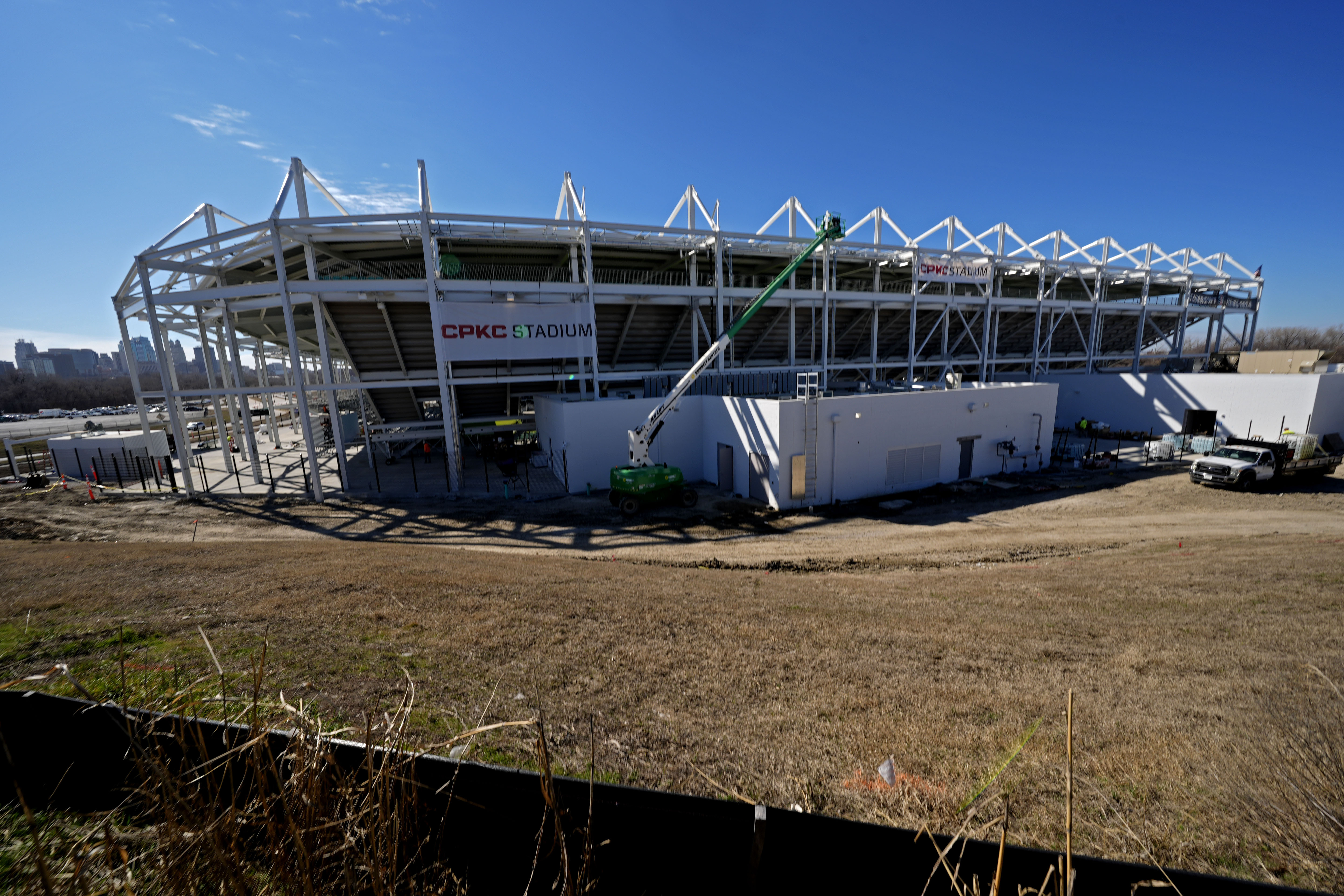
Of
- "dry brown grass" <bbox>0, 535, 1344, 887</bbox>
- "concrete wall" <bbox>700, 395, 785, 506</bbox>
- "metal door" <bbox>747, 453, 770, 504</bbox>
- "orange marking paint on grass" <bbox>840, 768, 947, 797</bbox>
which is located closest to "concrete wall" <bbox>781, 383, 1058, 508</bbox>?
"concrete wall" <bbox>700, 395, 785, 506</bbox>

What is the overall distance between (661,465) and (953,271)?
2253 cm

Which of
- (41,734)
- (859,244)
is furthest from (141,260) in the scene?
(859,244)

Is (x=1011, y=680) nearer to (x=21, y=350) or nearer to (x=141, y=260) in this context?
(x=141, y=260)

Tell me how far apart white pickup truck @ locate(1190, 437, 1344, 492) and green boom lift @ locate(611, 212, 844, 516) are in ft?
54.6

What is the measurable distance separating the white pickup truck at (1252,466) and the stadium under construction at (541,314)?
8.51 meters

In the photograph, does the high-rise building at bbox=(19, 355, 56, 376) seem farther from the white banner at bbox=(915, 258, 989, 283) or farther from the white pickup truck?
the white pickup truck

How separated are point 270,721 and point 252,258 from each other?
2589cm

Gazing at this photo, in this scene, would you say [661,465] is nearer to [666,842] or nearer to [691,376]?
[691,376]

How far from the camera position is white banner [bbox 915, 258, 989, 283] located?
92.1 ft

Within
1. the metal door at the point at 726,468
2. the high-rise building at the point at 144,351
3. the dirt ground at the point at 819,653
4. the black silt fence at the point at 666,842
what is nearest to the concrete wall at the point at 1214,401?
the dirt ground at the point at 819,653

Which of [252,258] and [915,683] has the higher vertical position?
[252,258]

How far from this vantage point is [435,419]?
2653 cm

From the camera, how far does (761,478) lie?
18.5 meters

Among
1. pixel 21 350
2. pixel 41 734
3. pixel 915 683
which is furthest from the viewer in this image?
pixel 21 350
